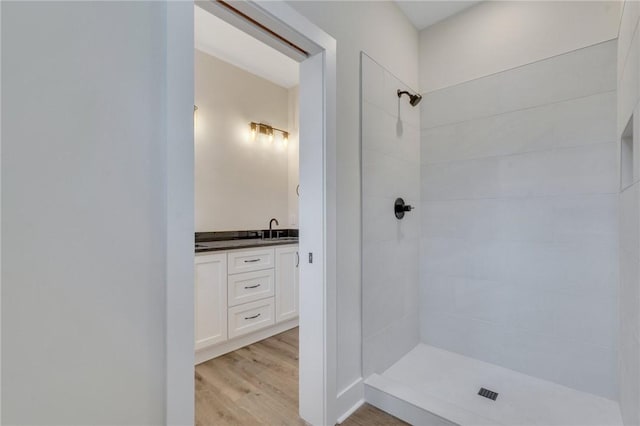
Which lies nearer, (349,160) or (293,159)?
(349,160)

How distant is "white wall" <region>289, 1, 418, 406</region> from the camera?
1.69m

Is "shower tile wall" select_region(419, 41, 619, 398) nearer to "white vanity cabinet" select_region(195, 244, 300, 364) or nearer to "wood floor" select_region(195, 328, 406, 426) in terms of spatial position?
"wood floor" select_region(195, 328, 406, 426)

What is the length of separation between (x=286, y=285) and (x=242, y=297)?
0.54 metres

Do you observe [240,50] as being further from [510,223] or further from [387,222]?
[510,223]

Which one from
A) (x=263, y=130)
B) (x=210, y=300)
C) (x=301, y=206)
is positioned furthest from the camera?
(x=263, y=130)

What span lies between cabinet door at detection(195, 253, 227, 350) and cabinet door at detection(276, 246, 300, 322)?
61cm

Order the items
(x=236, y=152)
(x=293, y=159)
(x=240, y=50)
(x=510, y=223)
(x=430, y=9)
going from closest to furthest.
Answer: (x=510, y=223), (x=430, y=9), (x=240, y=50), (x=236, y=152), (x=293, y=159)

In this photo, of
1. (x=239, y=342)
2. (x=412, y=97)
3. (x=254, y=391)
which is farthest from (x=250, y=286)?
(x=412, y=97)

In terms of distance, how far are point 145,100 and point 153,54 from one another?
0.52 feet

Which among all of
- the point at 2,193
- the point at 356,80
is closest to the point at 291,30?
the point at 356,80

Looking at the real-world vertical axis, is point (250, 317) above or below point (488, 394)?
above

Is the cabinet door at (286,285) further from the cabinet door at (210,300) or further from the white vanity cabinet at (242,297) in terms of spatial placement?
the cabinet door at (210,300)

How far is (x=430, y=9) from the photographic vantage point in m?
2.23

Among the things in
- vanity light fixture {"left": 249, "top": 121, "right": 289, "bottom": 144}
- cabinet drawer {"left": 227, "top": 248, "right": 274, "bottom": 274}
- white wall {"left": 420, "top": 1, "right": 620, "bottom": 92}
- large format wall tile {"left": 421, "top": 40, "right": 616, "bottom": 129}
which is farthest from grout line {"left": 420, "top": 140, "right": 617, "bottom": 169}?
vanity light fixture {"left": 249, "top": 121, "right": 289, "bottom": 144}
